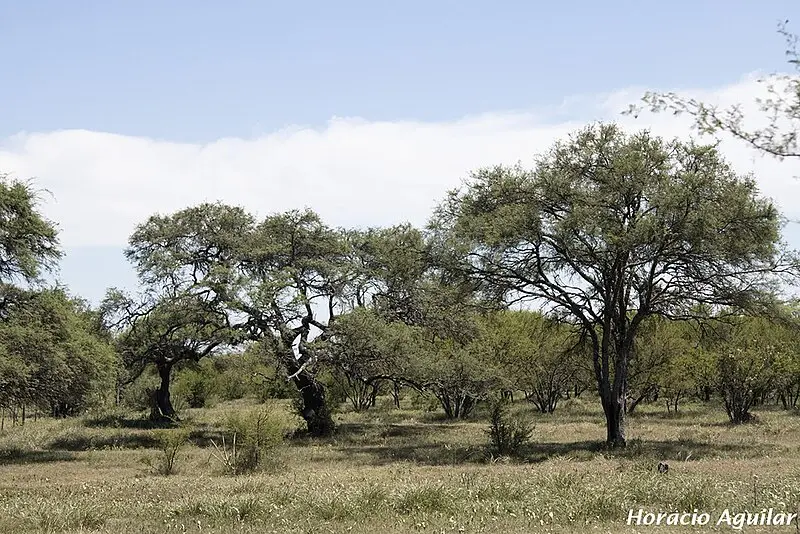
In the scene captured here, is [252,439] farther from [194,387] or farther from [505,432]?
[194,387]

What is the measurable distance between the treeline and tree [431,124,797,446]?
55 millimetres

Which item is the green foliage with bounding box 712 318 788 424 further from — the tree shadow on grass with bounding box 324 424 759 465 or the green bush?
the green bush

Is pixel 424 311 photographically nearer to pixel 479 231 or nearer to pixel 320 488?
pixel 479 231

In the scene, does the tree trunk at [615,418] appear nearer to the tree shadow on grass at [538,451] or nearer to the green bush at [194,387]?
the tree shadow on grass at [538,451]

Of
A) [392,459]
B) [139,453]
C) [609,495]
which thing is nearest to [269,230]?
[139,453]

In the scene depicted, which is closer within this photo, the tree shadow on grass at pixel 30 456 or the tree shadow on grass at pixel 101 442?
the tree shadow on grass at pixel 30 456

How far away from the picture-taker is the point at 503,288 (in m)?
24.3

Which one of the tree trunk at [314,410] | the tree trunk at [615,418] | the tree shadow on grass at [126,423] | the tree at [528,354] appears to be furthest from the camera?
the tree at [528,354]

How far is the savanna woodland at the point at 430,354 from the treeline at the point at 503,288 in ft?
0.30

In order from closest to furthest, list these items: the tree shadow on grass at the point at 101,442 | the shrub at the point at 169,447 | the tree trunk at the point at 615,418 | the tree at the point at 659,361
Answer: the shrub at the point at 169,447, the tree trunk at the point at 615,418, the tree shadow on grass at the point at 101,442, the tree at the point at 659,361

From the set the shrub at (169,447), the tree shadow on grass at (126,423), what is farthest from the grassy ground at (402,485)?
the tree shadow on grass at (126,423)

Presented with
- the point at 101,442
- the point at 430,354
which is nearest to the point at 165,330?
the point at 101,442

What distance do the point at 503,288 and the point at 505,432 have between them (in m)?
4.54

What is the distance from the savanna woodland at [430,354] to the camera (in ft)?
36.7
